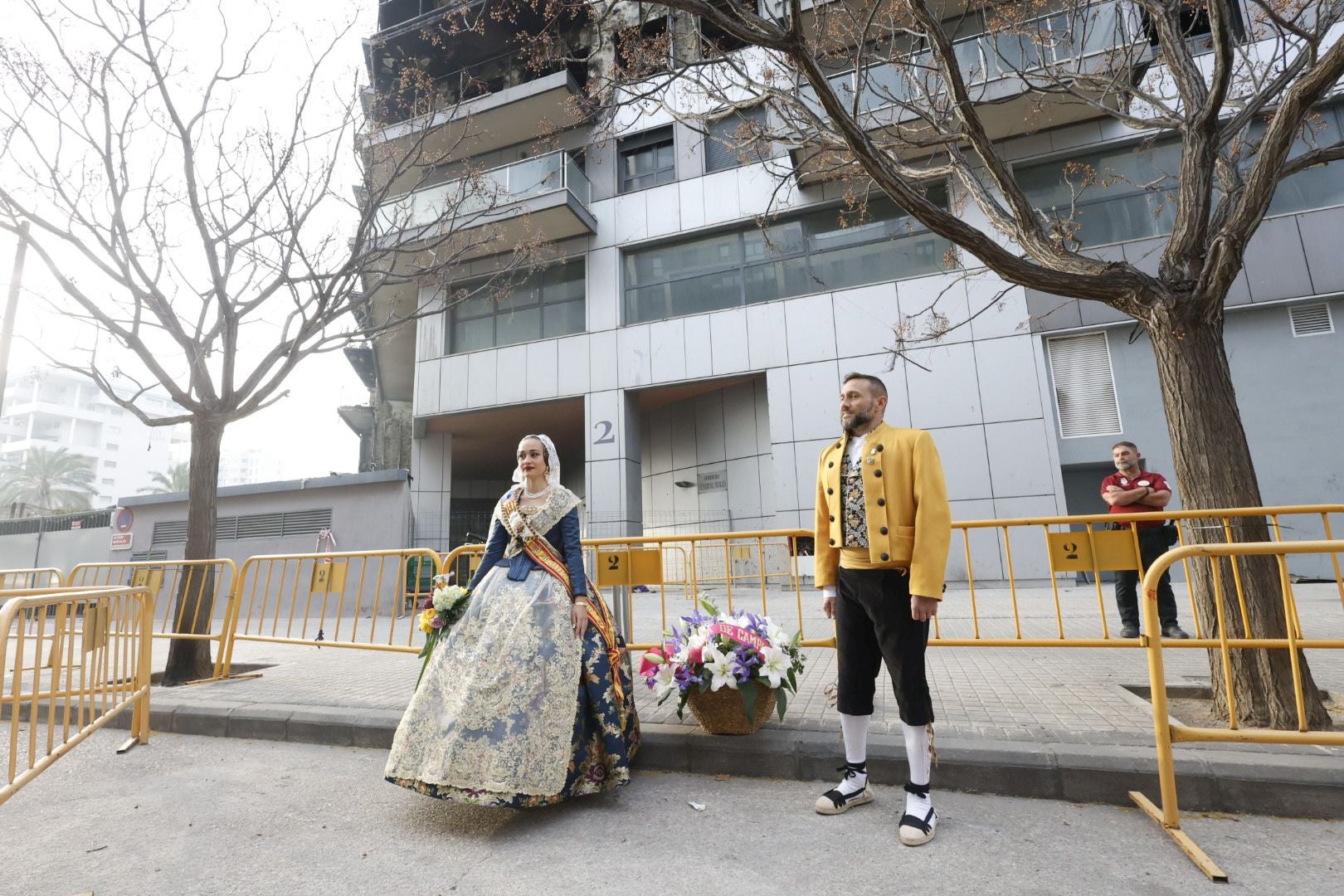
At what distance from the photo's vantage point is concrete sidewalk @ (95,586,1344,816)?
3.11 metres

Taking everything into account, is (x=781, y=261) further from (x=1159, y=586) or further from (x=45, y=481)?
(x=45, y=481)

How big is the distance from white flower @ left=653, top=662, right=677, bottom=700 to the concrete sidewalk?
0.89 ft

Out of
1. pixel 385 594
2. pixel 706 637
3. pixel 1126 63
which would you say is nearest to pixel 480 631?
pixel 706 637

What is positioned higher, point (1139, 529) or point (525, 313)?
point (525, 313)

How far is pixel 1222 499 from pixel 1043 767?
2188 millimetres

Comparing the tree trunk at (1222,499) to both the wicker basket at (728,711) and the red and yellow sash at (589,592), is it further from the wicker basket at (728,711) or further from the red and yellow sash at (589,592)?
the red and yellow sash at (589,592)

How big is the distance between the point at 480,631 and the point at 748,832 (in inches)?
65.2

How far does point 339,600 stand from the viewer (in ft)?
21.6

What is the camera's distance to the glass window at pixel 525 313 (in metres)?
16.2

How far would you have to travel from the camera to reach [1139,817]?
2.99m

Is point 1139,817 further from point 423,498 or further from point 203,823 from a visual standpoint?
point 423,498

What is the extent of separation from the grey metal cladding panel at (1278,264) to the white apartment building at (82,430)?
104 meters

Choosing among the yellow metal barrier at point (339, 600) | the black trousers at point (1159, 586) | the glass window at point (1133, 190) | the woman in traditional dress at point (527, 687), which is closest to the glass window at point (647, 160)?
the glass window at point (1133, 190)

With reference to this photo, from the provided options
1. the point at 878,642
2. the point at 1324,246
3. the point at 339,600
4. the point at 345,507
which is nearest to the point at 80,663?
the point at 339,600
